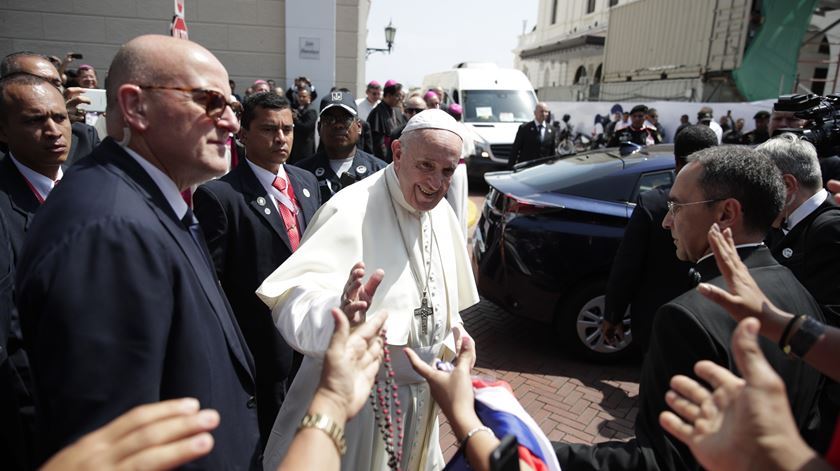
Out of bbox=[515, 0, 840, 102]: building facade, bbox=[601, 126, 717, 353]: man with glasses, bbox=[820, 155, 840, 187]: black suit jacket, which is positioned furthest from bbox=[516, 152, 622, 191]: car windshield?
bbox=[515, 0, 840, 102]: building facade

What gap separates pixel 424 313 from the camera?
2189 millimetres

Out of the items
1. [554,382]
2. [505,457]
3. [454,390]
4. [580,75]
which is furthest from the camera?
[580,75]

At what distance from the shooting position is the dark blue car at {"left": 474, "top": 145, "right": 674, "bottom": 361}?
4.31 metres

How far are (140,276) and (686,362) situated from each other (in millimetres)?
1467

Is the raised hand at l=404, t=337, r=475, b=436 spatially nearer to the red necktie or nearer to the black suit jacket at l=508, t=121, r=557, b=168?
the red necktie

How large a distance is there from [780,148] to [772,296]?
1.44m

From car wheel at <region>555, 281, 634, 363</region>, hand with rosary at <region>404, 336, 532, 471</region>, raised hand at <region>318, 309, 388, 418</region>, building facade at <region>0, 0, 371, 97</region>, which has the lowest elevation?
car wheel at <region>555, 281, 634, 363</region>

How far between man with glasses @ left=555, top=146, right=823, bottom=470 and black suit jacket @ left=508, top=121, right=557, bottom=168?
673 cm

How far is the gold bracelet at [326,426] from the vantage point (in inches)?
44.0

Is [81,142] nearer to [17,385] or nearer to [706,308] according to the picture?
[17,385]

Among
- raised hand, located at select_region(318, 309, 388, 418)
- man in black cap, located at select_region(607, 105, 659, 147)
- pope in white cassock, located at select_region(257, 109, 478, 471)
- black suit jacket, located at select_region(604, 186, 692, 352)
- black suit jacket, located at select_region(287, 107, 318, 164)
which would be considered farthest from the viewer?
man in black cap, located at select_region(607, 105, 659, 147)

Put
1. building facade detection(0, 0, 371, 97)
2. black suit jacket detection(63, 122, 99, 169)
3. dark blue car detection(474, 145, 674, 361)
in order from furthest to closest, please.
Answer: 1. building facade detection(0, 0, 371, 97)
2. dark blue car detection(474, 145, 674, 361)
3. black suit jacket detection(63, 122, 99, 169)

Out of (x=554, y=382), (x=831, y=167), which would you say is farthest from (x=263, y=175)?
(x=831, y=167)

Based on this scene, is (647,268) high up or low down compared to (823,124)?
down
